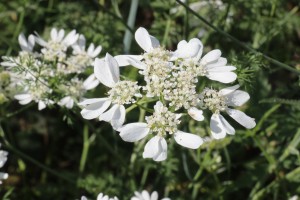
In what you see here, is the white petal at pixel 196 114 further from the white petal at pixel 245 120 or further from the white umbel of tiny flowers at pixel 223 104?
the white petal at pixel 245 120

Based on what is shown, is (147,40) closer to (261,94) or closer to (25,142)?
(261,94)

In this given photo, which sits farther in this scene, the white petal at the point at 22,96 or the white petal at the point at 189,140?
the white petal at the point at 22,96

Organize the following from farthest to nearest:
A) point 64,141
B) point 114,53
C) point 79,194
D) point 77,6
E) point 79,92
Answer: point 64,141
point 77,6
point 79,194
point 114,53
point 79,92

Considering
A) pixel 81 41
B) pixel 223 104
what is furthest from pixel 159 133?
pixel 81 41

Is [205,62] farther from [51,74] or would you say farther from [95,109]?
[51,74]

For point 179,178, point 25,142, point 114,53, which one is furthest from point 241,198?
point 25,142

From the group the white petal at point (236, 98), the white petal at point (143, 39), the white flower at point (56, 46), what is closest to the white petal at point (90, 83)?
the white flower at point (56, 46)
